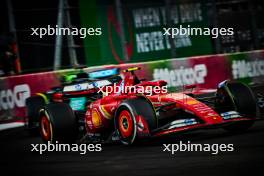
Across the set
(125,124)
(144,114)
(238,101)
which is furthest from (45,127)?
(238,101)

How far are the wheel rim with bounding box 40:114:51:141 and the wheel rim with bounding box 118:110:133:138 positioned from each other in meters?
1.37

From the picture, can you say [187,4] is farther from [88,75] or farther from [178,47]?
[88,75]

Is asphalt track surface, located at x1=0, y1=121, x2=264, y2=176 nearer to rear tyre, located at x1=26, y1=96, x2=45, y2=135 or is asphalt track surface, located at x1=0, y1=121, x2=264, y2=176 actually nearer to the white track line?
rear tyre, located at x1=26, y1=96, x2=45, y2=135

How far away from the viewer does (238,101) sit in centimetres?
952

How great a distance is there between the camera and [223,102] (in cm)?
982

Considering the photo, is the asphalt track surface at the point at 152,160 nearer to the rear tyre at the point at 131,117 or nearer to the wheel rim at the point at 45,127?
the rear tyre at the point at 131,117

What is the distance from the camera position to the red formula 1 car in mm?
8922

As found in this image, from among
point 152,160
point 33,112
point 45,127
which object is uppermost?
point 33,112

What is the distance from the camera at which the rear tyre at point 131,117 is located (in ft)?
29.2

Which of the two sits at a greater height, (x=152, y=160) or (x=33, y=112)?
(x=33, y=112)

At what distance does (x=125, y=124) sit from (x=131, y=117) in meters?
0.28

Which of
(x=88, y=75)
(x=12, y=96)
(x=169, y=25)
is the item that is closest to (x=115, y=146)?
(x=88, y=75)

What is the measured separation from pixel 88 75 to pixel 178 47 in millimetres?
8202

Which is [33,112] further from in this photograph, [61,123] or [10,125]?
[61,123]
